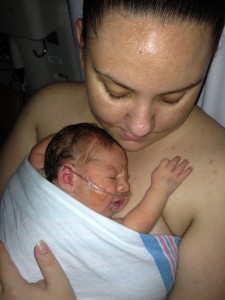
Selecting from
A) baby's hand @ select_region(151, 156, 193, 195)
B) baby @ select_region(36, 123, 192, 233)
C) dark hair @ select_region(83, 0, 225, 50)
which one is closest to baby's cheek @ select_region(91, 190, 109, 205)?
baby @ select_region(36, 123, 192, 233)

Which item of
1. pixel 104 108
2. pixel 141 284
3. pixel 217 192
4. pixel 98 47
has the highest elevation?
pixel 98 47

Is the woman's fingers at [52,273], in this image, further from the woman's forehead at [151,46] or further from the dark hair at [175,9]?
the dark hair at [175,9]

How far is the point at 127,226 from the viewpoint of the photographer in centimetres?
95

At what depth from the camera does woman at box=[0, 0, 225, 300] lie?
0.67 metres

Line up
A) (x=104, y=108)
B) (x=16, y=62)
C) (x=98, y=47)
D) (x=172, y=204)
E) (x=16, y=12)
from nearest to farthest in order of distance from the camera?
(x=98, y=47)
(x=104, y=108)
(x=172, y=204)
(x=16, y=12)
(x=16, y=62)

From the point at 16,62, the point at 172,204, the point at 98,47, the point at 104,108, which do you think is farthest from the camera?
the point at 16,62

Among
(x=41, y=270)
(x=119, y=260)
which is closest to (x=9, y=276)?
(x=41, y=270)

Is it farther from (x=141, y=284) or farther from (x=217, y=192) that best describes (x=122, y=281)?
(x=217, y=192)

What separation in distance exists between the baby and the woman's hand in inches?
8.1

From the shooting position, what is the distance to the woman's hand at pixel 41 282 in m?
0.90

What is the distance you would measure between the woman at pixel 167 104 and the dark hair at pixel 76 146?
0.06 metres

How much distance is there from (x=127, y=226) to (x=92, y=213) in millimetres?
115

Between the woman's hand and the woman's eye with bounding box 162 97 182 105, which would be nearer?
the woman's eye with bounding box 162 97 182 105

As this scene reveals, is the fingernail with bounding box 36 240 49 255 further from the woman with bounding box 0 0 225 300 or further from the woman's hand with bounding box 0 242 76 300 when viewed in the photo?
the woman with bounding box 0 0 225 300
